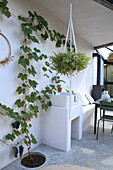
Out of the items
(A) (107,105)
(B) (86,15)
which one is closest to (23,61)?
(B) (86,15)

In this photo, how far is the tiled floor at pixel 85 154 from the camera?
2172mm

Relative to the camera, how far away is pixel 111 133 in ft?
11.7

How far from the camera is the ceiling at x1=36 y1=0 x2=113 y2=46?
2.76 m

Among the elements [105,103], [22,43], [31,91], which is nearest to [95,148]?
[105,103]

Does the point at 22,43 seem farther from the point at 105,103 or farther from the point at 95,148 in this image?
the point at 95,148

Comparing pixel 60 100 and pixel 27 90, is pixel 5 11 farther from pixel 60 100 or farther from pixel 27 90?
pixel 60 100

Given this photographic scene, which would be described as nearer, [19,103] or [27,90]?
[19,103]

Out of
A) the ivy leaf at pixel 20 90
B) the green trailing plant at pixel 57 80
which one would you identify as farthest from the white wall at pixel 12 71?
the green trailing plant at pixel 57 80

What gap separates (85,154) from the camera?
2.48 m

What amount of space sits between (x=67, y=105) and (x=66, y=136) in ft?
1.82

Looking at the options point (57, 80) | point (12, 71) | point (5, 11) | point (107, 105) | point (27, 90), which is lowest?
point (107, 105)

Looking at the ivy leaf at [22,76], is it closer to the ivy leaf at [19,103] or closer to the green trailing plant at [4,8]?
the ivy leaf at [19,103]

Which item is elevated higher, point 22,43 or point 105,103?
point 22,43

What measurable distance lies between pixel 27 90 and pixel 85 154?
151 cm
